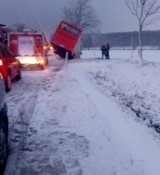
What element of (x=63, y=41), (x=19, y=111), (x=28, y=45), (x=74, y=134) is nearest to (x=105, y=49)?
(x=63, y=41)

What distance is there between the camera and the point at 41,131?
8750 millimetres

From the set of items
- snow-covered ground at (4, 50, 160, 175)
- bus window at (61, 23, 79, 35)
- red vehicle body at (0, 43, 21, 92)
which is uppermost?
bus window at (61, 23, 79, 35)

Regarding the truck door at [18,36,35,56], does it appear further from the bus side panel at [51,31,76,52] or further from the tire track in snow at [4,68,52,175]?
the bus side panel at [51,31,76,52]

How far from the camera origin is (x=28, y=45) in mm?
23359

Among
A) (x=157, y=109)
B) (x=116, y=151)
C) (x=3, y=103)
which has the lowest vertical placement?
(x=157, y=109)

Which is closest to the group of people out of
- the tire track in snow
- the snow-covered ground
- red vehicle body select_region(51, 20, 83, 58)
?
red vehicle body select_region(51, 20, 83, 58)

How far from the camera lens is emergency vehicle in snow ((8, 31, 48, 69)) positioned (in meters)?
23.2

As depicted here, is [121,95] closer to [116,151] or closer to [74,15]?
[116,151]

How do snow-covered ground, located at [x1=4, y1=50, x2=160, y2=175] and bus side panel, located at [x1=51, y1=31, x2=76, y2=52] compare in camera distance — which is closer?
snow-covered ground, located at [x1=4, y1=50, x2=160, y2=175]

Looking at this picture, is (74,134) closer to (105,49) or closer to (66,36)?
(66,36)

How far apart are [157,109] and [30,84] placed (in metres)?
5.59

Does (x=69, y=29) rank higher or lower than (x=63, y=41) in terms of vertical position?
higher

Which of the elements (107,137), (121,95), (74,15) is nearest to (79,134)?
(107,137)

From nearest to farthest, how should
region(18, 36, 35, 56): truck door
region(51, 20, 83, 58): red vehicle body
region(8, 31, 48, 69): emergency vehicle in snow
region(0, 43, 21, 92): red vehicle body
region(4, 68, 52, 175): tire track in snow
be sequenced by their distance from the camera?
region(4, 68, 52, 175): tire track in snow
region(0, 43, 21, 92): red vehicle body
region(8, 31, 48, 69): emergency vehicle in snow
region(18, 36, 35, 56): truck door
region(51, 20, 83, 58): red vehicle body
